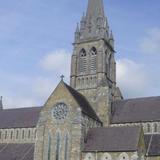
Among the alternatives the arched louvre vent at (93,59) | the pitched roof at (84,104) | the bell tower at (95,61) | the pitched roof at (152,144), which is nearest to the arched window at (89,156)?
the pitched roof at (84,104)

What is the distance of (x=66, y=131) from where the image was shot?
56531mm

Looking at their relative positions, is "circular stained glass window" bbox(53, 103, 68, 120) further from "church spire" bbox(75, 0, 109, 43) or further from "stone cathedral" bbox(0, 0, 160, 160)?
"church spire" bbox(75, 0, 109, 43)

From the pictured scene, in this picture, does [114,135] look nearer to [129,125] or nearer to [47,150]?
[129,125]

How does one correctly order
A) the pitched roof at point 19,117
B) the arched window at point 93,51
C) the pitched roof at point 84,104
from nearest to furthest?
the pitched roof at point 84,104
the pitched roof at point 19,117
the arched window at point 93,51

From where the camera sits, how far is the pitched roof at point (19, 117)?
7003cm

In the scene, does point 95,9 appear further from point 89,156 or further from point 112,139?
point 89,156

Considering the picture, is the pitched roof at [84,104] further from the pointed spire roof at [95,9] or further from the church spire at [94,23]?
the pointed spire roof at [95,9]

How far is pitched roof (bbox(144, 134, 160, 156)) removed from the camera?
5425 cm

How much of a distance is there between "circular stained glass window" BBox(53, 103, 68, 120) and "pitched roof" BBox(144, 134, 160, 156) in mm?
13331

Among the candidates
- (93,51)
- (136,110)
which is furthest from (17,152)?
(93,51)

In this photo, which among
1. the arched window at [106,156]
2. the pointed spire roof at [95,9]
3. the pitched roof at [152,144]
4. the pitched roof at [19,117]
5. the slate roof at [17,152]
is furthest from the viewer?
the pointed spire roof at [95,9]

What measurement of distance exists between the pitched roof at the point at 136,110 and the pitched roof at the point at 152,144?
3.13m

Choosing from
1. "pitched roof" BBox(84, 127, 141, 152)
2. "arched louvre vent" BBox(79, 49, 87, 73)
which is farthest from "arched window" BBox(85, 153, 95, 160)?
"arched louvre vent" BBox(79, 49, 87, 73)

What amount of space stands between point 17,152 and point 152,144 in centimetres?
2324
